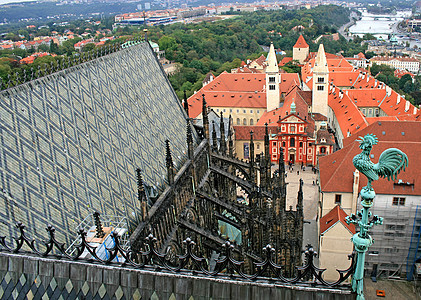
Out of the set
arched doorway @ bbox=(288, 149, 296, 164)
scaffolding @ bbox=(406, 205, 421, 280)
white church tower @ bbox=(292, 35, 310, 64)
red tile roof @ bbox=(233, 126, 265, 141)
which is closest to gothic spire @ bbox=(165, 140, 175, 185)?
scaffolding @ bbox=(406, 205, 421, 280)

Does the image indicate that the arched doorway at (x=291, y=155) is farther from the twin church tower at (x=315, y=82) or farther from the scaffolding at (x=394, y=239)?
the scaffolding at (x=394, y=239)

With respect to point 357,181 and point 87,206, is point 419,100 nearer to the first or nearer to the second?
point 357,181

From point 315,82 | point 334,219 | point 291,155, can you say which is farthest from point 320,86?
point 334,219

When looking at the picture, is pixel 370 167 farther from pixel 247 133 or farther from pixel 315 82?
pixel 315 82

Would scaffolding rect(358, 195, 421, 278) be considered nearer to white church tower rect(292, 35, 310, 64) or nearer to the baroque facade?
the baroque facade

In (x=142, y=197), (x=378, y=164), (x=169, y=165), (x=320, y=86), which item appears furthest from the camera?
(x=320, y=86)

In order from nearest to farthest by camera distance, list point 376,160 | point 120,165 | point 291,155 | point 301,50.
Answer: point 120,165, point 376,160, point 291,155, point 301,50

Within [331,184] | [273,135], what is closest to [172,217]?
[331,184]
